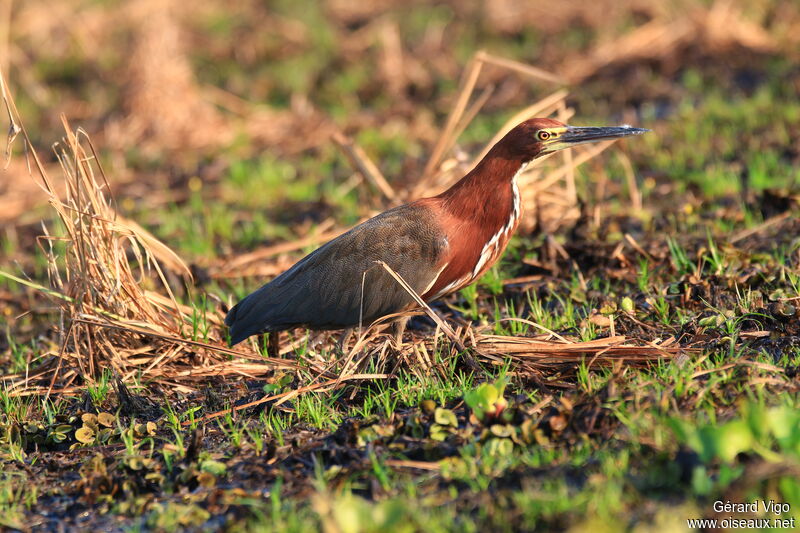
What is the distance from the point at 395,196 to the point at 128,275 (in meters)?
2.19

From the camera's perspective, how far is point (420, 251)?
16.3 ft

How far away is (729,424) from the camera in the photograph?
339 cm

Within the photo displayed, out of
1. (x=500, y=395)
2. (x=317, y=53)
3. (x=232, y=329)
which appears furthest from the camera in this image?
(x=317, y=53)

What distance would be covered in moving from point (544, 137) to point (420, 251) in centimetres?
89

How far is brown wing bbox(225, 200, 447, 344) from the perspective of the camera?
16.3 feet

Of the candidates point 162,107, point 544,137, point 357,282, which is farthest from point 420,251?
point 162,107

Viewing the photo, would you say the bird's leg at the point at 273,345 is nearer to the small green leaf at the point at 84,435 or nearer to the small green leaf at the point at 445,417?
the small green leaf at the point at 84,435

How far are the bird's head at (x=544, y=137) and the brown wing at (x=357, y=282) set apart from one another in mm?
578

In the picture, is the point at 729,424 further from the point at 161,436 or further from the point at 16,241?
the point at 16,241

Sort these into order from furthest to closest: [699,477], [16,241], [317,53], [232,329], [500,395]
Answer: [317,53] < [16,241] < [232,329] < [500,395] < [699,477]

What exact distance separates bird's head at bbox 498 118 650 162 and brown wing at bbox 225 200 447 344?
→ 0.58 m

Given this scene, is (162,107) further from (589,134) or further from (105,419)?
(589,134)

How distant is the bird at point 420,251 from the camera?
496 centimetres

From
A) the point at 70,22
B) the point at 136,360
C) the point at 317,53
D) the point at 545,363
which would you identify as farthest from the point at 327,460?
the point at 70,22
